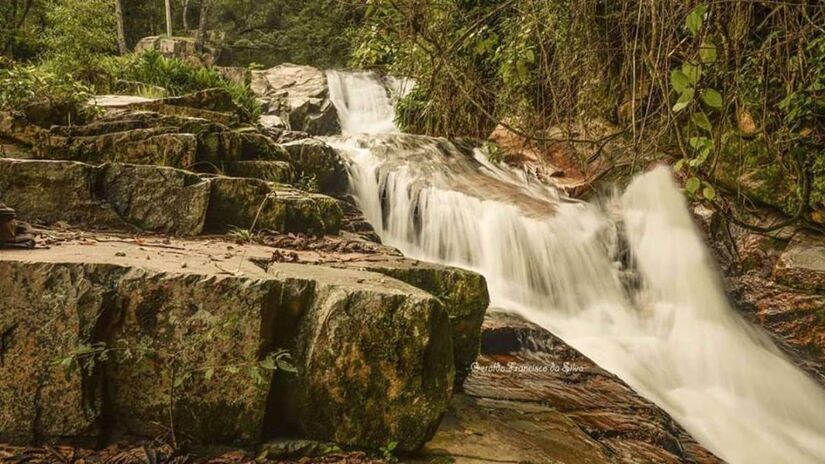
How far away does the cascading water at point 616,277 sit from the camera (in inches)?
182

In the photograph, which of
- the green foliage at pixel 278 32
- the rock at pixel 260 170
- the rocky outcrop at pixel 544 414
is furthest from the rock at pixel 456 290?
the green foliage at pixel 278 32

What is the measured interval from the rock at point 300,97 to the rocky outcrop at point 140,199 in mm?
9320

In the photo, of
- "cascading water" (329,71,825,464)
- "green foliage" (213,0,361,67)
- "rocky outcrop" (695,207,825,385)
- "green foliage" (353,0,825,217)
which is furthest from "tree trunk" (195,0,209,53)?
"rocky outcrop" (695,207,825,385)

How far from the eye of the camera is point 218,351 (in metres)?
2.07

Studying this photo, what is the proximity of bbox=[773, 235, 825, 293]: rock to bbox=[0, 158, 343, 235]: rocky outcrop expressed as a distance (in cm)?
555

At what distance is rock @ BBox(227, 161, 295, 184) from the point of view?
16.8 feet

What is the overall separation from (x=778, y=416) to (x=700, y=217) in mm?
3013

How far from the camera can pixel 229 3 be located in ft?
71.8

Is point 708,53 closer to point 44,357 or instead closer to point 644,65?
point 44,357

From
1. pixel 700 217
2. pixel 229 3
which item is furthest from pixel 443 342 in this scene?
pixel 229 3

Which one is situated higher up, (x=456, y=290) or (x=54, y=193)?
(x=54, y=193)

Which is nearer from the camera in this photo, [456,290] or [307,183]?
[456,290]

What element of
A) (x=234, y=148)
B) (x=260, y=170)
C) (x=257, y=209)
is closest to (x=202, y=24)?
(x=234, y=148)

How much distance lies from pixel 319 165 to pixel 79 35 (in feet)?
24.7
